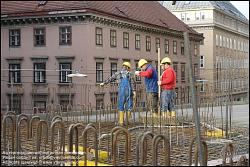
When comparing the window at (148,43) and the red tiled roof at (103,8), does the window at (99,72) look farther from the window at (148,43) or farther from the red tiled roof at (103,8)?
the window at (148,43)

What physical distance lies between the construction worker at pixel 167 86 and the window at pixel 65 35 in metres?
20.8

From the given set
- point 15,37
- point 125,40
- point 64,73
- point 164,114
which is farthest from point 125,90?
point 125,40

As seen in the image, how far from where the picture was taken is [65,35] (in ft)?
103

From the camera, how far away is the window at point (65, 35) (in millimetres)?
31141

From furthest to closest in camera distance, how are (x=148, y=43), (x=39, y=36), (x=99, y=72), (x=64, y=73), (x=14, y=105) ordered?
(x=148, y=43)
(x=39, y=36)
(x=99, y=72)
(x=64, y=73)
(x=14, y=105)

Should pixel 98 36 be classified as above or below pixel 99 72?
above

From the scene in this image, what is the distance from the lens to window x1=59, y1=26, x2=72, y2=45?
3114 centimetres

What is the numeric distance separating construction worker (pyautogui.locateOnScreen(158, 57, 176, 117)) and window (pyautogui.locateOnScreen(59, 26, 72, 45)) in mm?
20806

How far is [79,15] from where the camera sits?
30.3 m

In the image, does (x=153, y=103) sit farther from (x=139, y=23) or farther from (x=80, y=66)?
(x=139, y=23)

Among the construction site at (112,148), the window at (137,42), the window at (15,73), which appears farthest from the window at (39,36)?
the construction site at (112,148)

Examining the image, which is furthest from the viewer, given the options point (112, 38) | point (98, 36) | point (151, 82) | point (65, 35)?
point (112, 38)

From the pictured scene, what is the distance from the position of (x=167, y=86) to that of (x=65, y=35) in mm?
21386

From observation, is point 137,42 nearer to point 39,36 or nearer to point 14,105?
point 39,36
